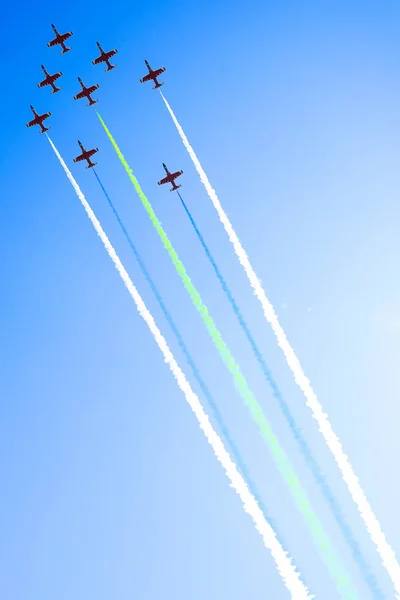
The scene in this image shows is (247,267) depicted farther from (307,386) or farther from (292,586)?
(292,586)

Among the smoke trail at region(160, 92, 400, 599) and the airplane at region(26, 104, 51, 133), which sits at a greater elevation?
the airplane at region(26, 104, 51, 133)

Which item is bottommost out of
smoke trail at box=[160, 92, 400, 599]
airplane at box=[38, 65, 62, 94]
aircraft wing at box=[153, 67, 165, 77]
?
smoke trail at box=[160, 92, 400, 599]

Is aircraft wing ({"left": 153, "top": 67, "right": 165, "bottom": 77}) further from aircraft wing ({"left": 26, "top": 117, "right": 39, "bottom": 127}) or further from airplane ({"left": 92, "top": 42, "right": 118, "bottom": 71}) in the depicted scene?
aircraft wing ({"left": 26, "top": 117, "right": 39, "bottom": 127})

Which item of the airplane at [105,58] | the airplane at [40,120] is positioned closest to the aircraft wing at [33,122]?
the airplane at [40,120]

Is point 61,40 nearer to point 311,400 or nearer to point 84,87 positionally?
point 84,87

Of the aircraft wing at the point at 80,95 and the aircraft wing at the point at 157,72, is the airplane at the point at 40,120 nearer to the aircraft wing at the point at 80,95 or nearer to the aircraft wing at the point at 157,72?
→ the aircraft wing at the point at 80,95

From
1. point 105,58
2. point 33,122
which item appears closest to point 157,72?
point 105,58

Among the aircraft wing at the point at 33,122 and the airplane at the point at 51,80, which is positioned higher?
the airplane at the point at 51,80

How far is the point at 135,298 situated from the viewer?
38781mm

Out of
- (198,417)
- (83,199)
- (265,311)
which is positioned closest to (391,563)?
(198,417)

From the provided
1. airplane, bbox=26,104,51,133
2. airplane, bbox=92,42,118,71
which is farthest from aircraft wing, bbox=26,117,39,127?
airplane, bbox=92,42,118,71

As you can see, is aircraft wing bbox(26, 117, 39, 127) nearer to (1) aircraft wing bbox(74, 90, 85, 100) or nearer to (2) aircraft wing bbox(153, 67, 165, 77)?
(1) aircraft wing bbox(74, 90, 85, 100)

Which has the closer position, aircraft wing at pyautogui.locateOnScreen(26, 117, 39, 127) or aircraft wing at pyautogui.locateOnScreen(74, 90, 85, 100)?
aircraft wing at pyautogui.locateOnScreen(74, 90, 85, 100)

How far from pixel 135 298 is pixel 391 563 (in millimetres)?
17807
